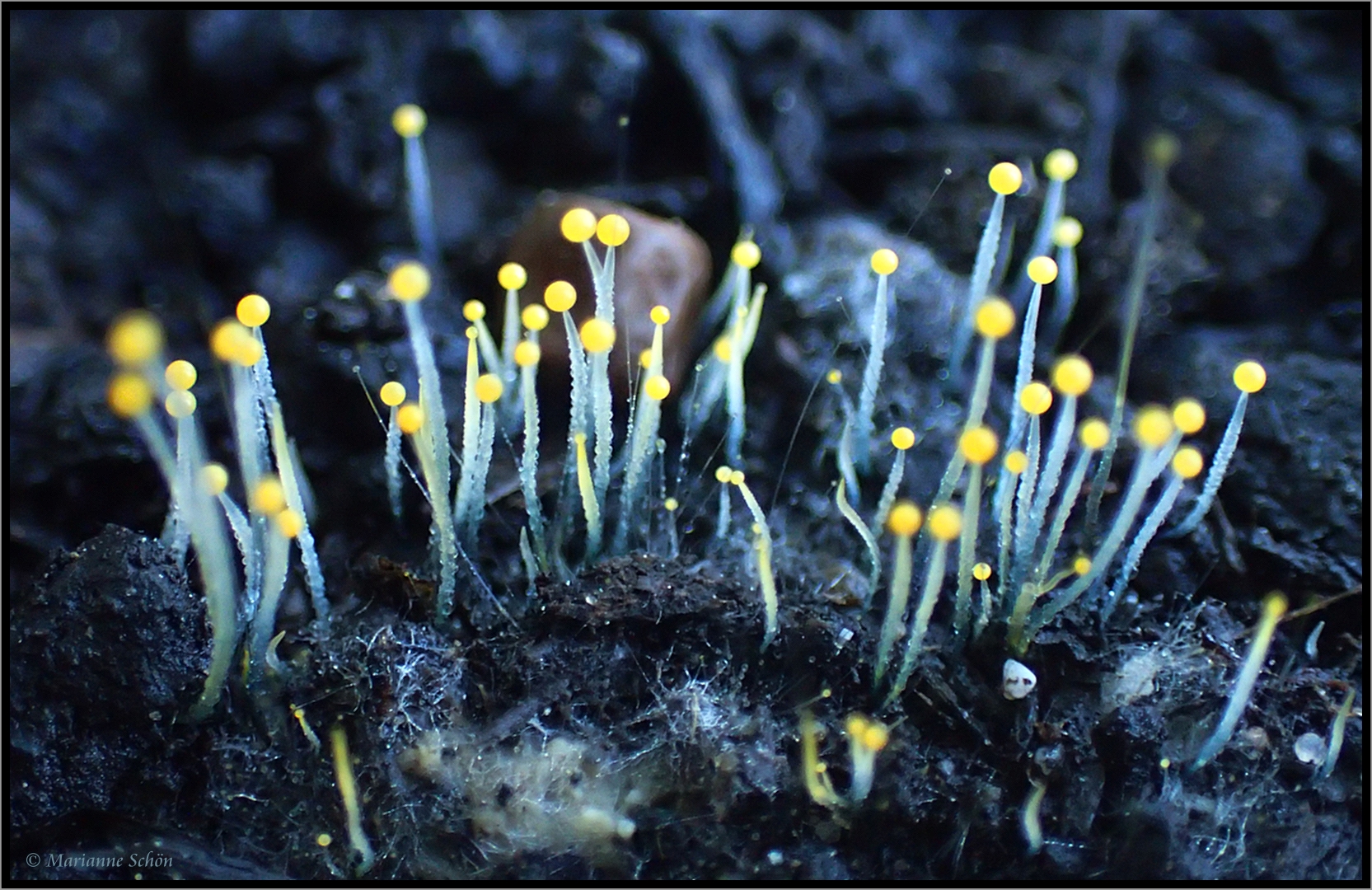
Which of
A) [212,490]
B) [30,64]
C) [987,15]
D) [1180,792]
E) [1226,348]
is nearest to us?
[212,490]

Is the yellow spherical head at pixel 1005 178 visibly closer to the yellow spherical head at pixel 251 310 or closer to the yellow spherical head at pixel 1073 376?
the yellow spherical head at pixel 1073 376

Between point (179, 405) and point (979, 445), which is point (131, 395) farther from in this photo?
point (979, 445)

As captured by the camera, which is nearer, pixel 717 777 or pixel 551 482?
pixel 717 777

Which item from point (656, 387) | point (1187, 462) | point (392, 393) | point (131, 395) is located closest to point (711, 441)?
point (656, 387)

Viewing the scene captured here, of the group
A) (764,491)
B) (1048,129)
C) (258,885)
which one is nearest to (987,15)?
(1048,129)

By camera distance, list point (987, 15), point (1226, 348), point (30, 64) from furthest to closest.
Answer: point (987, 15) → point (30, 64) → point (1226, 348)

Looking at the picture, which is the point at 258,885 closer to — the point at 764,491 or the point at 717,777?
the point at 717,777

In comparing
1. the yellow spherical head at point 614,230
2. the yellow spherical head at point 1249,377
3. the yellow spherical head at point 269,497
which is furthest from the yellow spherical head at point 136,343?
the yellow spherical head at point 1249,377
